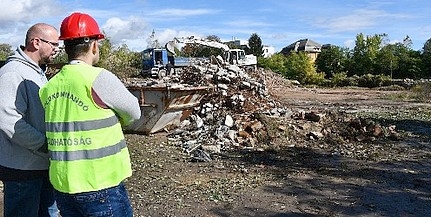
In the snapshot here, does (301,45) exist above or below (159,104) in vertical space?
above

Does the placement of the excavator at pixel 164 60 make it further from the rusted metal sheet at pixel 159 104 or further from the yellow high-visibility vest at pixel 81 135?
the yellow high-visibility vest at pixel 81 135

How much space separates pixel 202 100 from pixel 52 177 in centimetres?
842

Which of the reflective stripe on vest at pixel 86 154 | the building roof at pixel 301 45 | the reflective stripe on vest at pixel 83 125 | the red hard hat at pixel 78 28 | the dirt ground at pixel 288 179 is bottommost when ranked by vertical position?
the dirt ground at pixel 288 179

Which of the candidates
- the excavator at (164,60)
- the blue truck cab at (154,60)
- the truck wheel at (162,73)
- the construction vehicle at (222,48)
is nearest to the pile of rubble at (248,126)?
the construction vehicle at (222,48)

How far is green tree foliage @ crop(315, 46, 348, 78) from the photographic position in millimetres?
39719

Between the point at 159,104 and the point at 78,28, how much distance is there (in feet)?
24.0

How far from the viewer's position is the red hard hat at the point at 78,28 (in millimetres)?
2352

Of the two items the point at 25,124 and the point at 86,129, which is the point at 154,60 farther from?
the point at 86,129

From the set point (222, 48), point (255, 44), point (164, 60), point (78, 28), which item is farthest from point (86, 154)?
point (255, 44)

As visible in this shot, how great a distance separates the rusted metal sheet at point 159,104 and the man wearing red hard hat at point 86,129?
716cm

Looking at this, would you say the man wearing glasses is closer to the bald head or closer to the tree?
the bald head

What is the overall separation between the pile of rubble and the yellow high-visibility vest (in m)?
5.61

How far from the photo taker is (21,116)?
274 cm

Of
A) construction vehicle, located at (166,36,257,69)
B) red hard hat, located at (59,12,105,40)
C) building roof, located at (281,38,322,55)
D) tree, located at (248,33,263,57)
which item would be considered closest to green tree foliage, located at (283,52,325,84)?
construction vehicle, located at (166,36,257,69)
